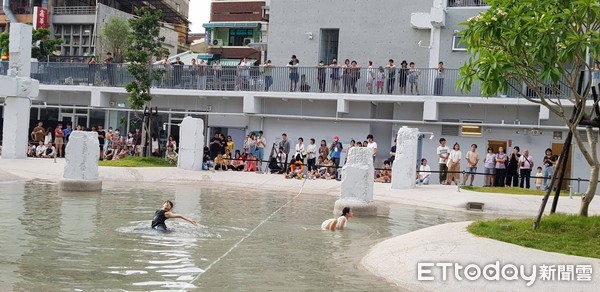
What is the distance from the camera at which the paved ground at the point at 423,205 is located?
11.4 meters

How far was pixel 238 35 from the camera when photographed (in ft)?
227

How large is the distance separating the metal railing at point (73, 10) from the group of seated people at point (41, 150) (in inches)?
1149

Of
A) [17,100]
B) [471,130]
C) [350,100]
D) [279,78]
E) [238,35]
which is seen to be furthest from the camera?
[238,35]

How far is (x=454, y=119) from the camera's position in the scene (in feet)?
115

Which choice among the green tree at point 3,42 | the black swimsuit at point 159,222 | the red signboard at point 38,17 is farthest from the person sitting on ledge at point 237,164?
the red signboard at point 38,17

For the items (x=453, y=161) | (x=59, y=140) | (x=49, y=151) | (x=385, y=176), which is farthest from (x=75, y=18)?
(x=453, y=161)

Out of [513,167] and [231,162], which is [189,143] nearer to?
[231,162]

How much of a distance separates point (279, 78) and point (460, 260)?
2650cm

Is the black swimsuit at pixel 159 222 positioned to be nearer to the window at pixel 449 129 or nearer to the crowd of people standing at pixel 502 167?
the crowd of people standing at pixel 502 167

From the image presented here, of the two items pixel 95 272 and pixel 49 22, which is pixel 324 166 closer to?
pixel 95 272

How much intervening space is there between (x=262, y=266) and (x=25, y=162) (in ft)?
69.2

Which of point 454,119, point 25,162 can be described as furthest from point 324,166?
point 25,162

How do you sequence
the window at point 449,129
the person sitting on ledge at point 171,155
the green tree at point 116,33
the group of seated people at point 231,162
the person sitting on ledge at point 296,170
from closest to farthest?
the person sitting on ledge at point 296,170 < the group of seated people at point 231,162 < the person sitting on ledge at point 171,155 < the window at point 449,129 < the green tree at point 116,33

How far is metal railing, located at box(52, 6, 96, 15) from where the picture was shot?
206ft
